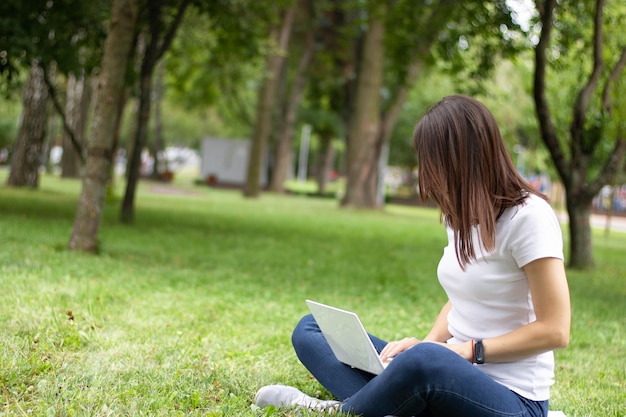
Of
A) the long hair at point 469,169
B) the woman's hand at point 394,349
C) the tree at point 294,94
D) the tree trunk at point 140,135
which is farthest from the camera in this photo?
the tree at point 294,94

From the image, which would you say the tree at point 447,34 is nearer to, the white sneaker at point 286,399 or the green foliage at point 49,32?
the green foliage at point 49,32

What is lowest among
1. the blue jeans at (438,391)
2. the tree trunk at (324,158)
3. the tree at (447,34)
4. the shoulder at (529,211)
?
the blue jeans at (438,391)

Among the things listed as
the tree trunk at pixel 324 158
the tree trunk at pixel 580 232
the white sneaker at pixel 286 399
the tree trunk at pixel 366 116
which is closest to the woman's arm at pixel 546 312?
the white sneaker at pixel 286 399

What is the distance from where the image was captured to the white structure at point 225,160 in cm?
4155

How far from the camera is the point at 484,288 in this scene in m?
3.13

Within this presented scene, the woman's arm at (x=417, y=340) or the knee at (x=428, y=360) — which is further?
the woman's arm at (x=417, y=340)

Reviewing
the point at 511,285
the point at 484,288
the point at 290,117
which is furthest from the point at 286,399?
the point at 290,117

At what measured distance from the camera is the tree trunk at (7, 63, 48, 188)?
20.1m

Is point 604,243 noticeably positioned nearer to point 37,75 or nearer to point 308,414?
point 37,75

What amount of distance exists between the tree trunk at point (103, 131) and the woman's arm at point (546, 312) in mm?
6667

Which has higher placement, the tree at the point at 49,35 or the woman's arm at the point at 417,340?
the tree at the point at 49,35

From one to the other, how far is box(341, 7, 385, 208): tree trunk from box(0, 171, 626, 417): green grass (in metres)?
11.5

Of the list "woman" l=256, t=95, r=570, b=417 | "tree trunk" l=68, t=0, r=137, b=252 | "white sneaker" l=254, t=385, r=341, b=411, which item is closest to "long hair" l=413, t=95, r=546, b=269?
"woman" l=256, t=95, r=570, b=417

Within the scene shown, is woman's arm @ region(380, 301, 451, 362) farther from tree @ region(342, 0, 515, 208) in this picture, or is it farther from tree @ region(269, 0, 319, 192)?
tree @ region(269, 0, 319, 192)
